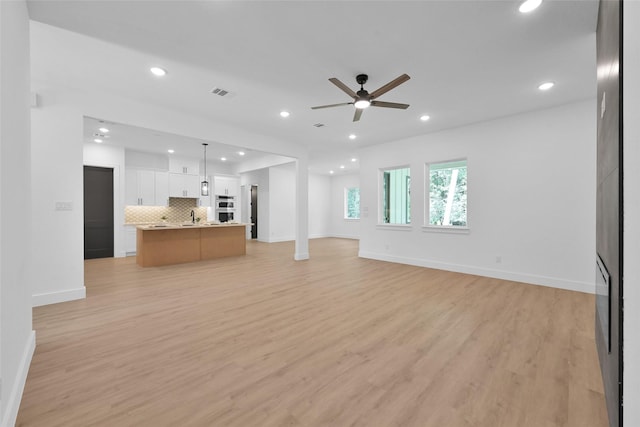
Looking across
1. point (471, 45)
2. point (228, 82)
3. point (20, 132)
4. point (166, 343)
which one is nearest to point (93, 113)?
point (228, 82)

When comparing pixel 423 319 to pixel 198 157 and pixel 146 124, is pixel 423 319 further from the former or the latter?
pixel 198 157

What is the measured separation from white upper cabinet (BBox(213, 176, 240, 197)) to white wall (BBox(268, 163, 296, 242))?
1.33 m

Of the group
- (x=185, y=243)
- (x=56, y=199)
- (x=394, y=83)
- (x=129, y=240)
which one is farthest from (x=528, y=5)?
(x=129, y=240)

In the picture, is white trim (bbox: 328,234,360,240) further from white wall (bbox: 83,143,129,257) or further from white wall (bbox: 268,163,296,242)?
white wall (bbox: 83,143,129,257)

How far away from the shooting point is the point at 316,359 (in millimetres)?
2217

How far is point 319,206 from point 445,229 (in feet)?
23.7

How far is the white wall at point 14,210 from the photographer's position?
4.85 ft

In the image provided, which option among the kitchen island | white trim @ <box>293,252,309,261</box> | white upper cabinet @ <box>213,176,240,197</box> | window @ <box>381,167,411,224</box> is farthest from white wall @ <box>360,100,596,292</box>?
white upper cabinet @ <box>213,176,240,197</box>

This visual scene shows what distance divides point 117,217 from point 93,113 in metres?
4.44

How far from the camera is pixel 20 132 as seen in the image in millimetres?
1931

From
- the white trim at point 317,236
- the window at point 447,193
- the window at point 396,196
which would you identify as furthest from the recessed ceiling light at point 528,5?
the white trim at point 317,236

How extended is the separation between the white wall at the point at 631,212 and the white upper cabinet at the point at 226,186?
386 inches

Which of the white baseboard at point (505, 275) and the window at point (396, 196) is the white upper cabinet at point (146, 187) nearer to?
the window at point (396, 196)

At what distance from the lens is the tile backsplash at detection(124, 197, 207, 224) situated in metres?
7.87
